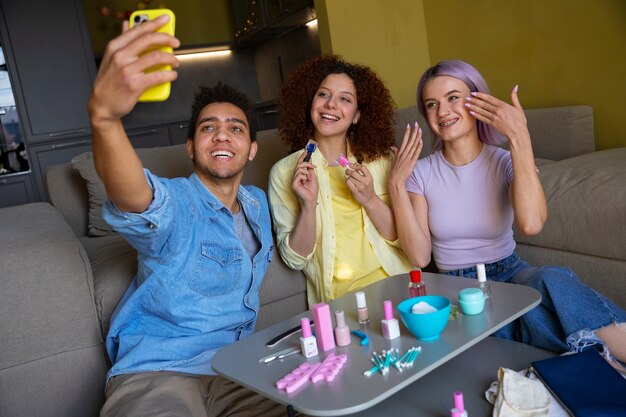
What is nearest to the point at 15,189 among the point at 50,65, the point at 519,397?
the point at 50,65

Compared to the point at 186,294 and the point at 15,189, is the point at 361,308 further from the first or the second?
the point at 15,189

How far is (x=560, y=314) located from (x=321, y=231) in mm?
747

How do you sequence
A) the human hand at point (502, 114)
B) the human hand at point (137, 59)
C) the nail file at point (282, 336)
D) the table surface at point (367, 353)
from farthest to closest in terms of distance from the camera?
1. the human hand at point (502, 114)
2. the nail file at point (282, 336)
3. the table surface at point (367, 353)
4. the human hand at point (137, 59)

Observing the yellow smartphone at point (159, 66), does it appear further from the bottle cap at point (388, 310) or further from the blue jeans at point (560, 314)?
the blue jeans at point (560, 314)

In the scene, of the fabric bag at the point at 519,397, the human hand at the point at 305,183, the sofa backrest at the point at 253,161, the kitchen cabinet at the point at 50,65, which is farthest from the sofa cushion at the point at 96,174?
the kitchen cabinet at the point at 50,65

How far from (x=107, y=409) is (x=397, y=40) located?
316cm

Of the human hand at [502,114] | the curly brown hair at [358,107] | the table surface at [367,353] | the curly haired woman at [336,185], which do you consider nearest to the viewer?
the table surface at [367,353]

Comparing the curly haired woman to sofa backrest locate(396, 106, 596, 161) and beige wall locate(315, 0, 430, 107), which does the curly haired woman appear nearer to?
sofa backrest locate(396, 106, 596, 161)

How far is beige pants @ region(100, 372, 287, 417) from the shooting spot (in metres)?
1.21

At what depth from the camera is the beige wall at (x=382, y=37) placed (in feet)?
11.9

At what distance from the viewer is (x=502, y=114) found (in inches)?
58.9

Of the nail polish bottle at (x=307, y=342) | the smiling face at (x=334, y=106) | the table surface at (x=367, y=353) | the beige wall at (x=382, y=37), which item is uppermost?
the beige wall at (x=382, y=37)

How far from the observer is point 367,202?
5.59 ft

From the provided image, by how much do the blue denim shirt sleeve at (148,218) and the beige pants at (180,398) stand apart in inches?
13.0
